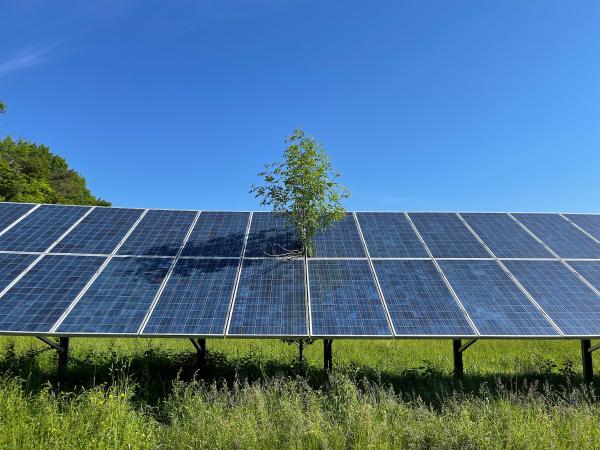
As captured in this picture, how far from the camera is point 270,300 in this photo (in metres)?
9.68

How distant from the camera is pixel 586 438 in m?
6.69

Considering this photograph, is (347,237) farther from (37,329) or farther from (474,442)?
(37,329)

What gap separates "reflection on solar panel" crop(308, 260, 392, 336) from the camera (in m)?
8.73

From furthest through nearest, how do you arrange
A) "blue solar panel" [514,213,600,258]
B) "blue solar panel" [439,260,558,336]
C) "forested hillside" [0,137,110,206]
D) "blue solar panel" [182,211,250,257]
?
"forested hillside" [0,137,110,206]
"blue solar panel" [514,213,600,258]
"blue solar panel" [182,211,250,257]
"blue solar panel" [439,260,558,336]

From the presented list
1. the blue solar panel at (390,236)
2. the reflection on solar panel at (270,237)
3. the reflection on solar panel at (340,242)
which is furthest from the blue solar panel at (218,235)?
the blue solar panel at (390,236)

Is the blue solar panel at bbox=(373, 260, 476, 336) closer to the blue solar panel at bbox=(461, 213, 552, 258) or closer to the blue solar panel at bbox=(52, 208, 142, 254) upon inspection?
the blue solar panel at bbox=(461, 213, 552, 258)

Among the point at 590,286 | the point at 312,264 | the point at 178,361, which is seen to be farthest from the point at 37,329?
the point at 590,286

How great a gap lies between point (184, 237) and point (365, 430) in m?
8.16

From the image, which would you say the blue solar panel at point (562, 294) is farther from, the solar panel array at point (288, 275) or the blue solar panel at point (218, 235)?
the blue solar panel at point (218, 235)

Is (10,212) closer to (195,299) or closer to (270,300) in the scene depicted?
(195,299)

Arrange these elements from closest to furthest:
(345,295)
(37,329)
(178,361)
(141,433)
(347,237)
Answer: (141,433) < (37,329) < (345,295) < (178,361) < (347,237)

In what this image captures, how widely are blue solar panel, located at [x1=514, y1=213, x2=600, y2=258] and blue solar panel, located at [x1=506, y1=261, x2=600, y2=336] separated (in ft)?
3.85

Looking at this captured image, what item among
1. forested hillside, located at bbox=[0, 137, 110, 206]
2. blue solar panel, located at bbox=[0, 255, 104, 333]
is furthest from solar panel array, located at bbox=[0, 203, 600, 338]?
forested hillside, located at bbox=[0, 137, 110, 206]

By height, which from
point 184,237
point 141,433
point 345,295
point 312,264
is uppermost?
point 184,237
